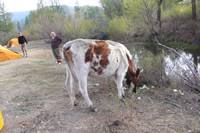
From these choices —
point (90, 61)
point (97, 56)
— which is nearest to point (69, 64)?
point (90, 61)

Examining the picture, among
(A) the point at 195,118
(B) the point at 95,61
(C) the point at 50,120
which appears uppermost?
(B) the point at 95,61

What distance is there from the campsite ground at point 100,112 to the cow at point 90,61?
1.52ft

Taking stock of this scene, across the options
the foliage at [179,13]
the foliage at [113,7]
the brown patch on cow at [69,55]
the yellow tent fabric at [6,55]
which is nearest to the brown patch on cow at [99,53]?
the brown patch on cow at [69,55]

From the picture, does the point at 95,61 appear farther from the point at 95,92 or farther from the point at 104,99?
the point at 95,92

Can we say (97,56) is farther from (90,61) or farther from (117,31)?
(117,31)

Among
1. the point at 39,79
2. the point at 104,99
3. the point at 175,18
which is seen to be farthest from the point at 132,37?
the point at 104,99

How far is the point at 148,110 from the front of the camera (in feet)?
13.8

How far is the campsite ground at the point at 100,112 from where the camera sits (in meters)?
3.45

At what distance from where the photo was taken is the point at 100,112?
4.14 meters

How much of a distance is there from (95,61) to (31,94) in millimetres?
2734

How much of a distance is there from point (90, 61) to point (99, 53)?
1.06 ft

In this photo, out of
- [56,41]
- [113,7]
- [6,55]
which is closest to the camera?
[56,41]

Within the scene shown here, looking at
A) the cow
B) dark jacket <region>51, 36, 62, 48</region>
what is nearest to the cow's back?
the cow

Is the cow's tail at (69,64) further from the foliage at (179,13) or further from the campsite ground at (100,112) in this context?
the foliage at (179,13)
